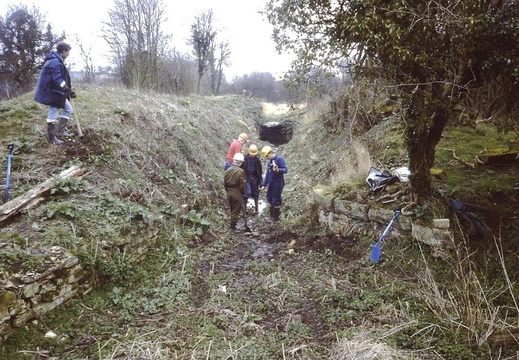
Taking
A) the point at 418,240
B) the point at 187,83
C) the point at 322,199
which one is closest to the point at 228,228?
the point at 322,199

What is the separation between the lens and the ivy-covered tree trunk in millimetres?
4453

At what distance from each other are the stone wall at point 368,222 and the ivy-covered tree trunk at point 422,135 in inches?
22.3

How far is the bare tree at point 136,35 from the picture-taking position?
16.1 metres

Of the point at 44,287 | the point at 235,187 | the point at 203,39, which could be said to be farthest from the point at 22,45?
the point at 44,287

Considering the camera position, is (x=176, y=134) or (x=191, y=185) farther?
(x=176, y=134)

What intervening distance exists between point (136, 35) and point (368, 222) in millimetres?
15672

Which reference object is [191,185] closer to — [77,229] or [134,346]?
[77,229]

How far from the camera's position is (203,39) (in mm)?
26828

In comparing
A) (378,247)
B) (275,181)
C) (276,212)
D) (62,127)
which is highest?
(62,127)

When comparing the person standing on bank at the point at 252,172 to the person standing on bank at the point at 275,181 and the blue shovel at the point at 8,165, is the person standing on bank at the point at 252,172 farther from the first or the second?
the blue shovel at the point at 8,165

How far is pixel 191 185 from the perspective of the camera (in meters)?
8.12

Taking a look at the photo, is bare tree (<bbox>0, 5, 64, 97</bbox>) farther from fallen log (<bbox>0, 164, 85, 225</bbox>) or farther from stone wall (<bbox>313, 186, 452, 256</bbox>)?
stone wall (<bbox>313, 186, 452, 256</bbox>)

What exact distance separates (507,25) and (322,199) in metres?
4.00

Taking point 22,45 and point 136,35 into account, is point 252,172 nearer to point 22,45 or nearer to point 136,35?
point 136,35
